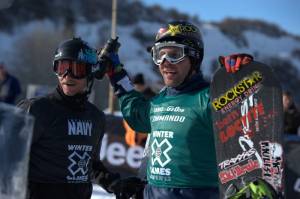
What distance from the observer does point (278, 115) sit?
3201mm

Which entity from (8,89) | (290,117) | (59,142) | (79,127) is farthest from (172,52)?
(8,89)

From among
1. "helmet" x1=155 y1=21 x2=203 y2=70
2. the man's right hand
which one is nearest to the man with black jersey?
the man's right hand

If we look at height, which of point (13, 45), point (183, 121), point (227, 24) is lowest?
point (183, 121)

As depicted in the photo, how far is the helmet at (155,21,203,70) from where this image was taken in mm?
3422

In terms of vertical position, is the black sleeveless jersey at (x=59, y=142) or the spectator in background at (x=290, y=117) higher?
the spectator in background at (x=290, y=117)

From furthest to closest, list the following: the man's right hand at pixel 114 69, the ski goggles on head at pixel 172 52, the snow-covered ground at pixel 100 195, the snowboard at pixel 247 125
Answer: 1. the snow-covered ground at pixel 100 195
2. the man's right hand at pixel 114 69
3. the ski goggles on head at pixel 172 52
4. the snowboard at pixel 247 125

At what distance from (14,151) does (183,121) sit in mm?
1388

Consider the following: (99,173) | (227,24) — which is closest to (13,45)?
(99,173)

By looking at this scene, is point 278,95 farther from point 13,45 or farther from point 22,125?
point 13,45

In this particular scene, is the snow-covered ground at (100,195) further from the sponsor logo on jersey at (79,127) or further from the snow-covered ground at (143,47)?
→ the snow-covered ground at (143,47)

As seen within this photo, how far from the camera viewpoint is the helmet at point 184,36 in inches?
135

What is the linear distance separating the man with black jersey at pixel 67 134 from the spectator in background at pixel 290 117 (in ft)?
18.8

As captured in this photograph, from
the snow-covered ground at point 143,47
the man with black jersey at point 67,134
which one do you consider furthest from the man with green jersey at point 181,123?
the snow-covered ground at point 143,47

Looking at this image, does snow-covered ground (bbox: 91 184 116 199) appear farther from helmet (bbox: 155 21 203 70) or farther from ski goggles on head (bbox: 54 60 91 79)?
helmet (bbox: 155 21 203 70)
